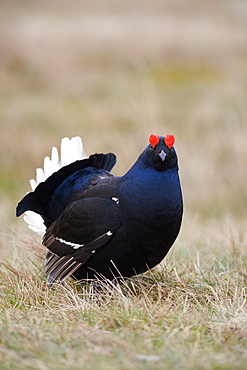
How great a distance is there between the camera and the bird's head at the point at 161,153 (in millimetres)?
3631

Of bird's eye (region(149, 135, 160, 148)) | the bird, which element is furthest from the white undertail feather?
bird's eye (region(149, 135, 160, 148))

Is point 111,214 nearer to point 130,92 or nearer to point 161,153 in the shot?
point 161,153

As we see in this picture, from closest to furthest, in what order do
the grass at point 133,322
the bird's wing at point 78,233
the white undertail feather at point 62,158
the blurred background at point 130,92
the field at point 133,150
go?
the grass at point 133,322, the field at point 133,150, the bird's wing at point 78,233, the white undertail feather at point 62,158, the blurred background at point 130,92

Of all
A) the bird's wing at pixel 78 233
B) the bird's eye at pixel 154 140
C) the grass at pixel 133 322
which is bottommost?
the grass at pixel 133 322

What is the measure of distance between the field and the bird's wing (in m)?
0.15

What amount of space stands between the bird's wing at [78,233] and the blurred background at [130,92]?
139cm

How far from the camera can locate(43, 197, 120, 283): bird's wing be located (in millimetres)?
3734

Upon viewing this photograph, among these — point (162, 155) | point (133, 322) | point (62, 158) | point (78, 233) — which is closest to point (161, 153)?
point (162, 155)

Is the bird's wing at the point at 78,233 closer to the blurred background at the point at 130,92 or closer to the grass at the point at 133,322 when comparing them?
the grass at the point at 133,322

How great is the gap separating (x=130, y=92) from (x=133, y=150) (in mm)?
4529

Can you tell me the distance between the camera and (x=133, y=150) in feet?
29.5

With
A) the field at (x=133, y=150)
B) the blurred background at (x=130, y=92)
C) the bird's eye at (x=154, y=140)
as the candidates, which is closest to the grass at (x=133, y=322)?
the field at (x=133, y=150)

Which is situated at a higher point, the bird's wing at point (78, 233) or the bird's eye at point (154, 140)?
the bird's eye at point (154, 140)

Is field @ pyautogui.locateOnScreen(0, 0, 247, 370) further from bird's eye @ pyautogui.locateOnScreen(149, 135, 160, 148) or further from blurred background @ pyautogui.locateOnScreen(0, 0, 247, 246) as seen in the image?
bird's eye @ pyautogui.locateOnScreen(149, 135, 160, 148)
